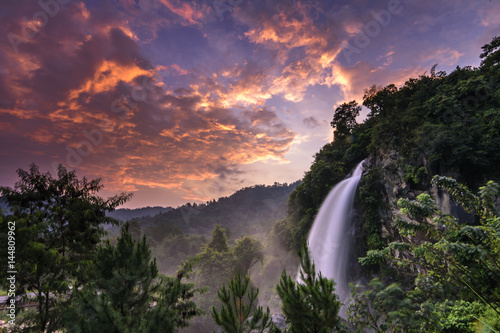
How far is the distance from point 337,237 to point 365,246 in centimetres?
259

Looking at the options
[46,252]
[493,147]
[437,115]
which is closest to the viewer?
[46,252]

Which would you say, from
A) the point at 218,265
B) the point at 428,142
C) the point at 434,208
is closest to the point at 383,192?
the point at 428,142

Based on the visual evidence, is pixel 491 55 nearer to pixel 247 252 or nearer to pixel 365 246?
pixel 365 246

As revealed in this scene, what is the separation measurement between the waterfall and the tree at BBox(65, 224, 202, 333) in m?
17.7

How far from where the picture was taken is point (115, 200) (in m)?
8.34

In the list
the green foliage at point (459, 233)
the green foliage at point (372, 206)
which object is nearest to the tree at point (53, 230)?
the green foliage at point (459, 233)

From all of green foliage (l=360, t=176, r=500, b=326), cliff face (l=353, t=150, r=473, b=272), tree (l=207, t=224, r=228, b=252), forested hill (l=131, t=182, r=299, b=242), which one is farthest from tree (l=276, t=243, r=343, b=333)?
forested hill (l=131, t=182, r=299, b=242)

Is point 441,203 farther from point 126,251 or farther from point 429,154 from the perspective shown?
point 126,251

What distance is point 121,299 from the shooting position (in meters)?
4.41

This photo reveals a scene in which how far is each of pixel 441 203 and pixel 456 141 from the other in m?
3.86

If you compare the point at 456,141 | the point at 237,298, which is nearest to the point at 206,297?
the point at 237,298

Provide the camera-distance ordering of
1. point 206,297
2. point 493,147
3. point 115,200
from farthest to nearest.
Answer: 1. point 206,297
2. point 493,147
3. point 115,200

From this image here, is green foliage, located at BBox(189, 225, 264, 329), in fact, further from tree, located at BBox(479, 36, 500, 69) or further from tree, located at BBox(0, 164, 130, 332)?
tree, located at BBox(479, 36, 500, 69)

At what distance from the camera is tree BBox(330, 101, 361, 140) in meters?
32.8
